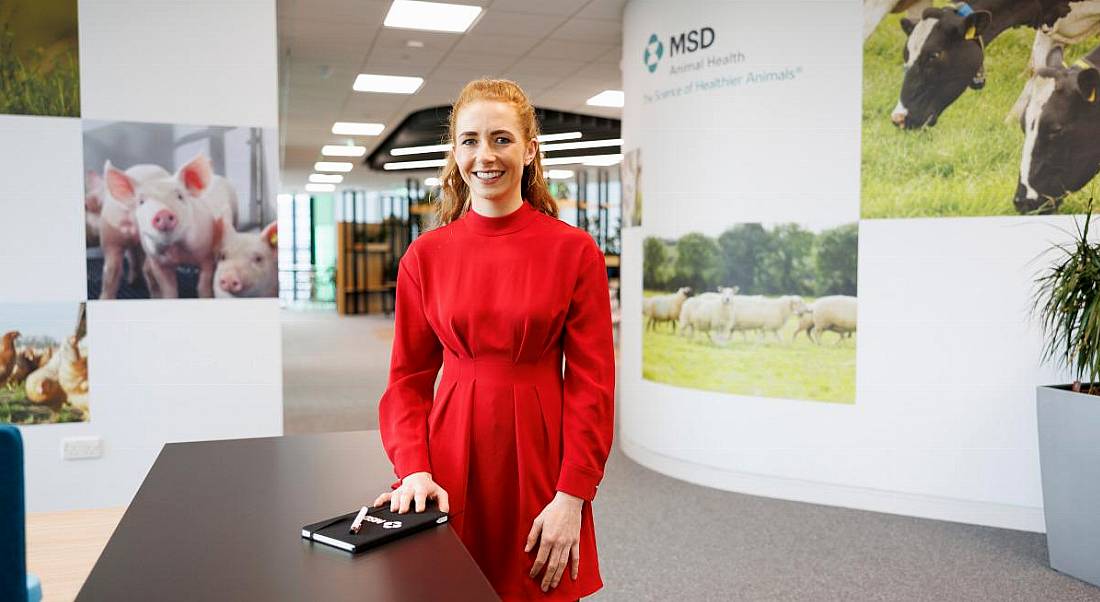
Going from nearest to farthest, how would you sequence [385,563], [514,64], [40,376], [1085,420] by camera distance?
[385,563] → [1085,420] → [40,376] → [514,64]

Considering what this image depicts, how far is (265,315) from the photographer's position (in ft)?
14.9

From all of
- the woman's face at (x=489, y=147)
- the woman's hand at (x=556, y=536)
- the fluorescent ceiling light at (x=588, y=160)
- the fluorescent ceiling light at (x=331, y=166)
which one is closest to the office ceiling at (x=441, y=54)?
the fluorescent ceiling light at (x=588, y=160)

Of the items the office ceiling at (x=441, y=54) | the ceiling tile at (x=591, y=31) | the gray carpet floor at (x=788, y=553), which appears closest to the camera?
the gray carpet floor at (x=788, y=553)

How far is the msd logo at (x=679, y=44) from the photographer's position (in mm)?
4945

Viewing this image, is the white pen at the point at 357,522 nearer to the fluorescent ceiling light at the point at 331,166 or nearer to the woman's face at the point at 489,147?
the woman's face at the point at 489,147

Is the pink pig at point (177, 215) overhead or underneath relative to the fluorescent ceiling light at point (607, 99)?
underneath

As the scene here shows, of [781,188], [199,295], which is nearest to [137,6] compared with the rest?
[199,295]

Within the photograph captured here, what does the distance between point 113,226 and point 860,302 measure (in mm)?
3949

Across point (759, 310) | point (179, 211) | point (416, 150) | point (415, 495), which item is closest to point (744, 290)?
point (759, 310)

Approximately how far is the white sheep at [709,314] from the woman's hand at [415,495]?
356cm

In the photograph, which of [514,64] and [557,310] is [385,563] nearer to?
[557,310]

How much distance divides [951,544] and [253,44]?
4.31 metres

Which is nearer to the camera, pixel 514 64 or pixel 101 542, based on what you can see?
pixel 101 542

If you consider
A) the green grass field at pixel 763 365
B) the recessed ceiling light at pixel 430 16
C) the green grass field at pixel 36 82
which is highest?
the recessed ceiling light at pixel 430 16
